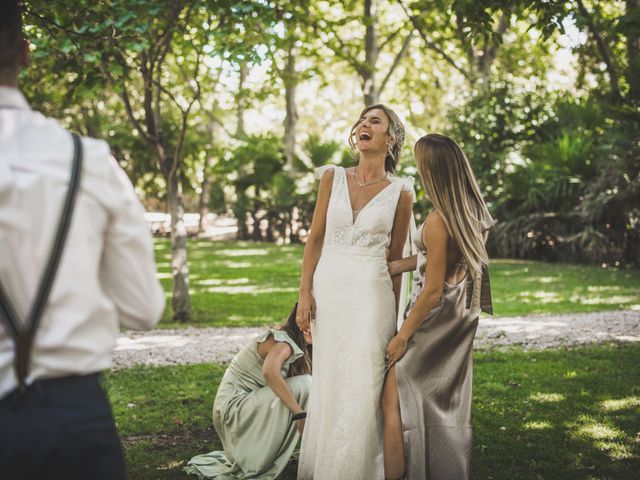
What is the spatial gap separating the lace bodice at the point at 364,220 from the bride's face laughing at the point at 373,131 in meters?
0.26

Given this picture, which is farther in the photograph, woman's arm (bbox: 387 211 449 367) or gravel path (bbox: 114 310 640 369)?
gravel path (bbox: 114 310 640 369)

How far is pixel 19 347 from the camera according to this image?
1.81 meters

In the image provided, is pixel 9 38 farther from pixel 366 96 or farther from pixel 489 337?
pixel 366 96

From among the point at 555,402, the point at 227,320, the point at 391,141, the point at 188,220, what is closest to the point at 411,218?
the point at 391,141

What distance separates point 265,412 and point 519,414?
8.06 feet

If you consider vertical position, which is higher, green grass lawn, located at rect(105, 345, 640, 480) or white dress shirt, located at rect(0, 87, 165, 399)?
white dress shirt, located at rect(0, 87, 165, 399)

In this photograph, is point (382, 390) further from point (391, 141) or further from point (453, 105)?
point (453, 105)

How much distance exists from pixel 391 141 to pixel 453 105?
63.5 ft

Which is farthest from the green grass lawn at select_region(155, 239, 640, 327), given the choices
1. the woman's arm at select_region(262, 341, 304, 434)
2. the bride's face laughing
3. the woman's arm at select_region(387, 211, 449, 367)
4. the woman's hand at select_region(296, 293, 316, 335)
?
the woman's arm at select_region(387, 211, 449, 367)

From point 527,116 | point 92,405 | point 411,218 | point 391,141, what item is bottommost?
point 92,405

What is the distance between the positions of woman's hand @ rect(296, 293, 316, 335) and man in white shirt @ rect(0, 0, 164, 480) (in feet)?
8.71

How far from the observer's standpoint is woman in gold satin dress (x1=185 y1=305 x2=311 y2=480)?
508 centimetres

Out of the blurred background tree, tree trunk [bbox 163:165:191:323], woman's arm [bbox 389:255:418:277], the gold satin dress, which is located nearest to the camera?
the gold satin dress

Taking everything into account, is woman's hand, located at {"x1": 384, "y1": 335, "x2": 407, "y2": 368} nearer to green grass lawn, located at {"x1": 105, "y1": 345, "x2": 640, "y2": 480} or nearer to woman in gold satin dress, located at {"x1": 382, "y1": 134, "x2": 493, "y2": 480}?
woman in gold satin dress, located at {"x1": 382, "y1": 134, "x2": 493, "y2": 480}
